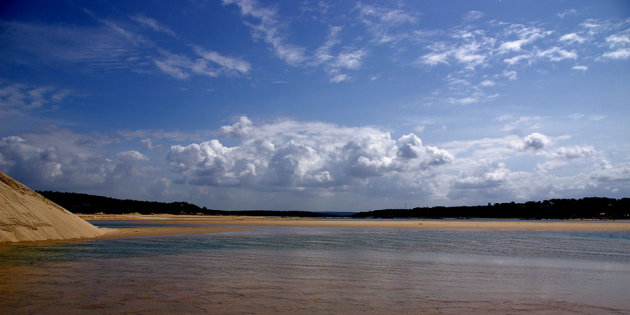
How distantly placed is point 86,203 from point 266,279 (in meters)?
126

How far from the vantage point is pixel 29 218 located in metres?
21.9

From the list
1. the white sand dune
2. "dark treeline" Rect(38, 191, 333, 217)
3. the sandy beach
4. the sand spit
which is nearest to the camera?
the white sand dune

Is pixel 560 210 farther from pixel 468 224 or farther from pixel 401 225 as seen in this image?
pixel 401 225

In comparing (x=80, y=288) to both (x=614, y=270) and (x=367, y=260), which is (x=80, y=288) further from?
(x=614, y=270)

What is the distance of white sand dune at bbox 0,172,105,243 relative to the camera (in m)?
20.6

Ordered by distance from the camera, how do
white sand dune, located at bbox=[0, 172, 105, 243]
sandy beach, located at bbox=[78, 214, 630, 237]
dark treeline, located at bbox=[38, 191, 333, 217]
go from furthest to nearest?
dark treeline, located at bbox=[38, 191, 333, 217], sandy beach, located at bbox=[78, 214, 630, 237], white sand dune, located at bbox=[0, 172, 105, 243]

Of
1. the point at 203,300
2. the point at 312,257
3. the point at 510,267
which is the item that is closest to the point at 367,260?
the point at 312,257

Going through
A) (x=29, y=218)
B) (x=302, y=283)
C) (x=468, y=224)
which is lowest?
(x=468, y=224)

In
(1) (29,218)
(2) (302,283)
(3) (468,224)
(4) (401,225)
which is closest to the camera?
(2) (302,283)

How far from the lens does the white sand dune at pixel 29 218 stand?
20.6 meters

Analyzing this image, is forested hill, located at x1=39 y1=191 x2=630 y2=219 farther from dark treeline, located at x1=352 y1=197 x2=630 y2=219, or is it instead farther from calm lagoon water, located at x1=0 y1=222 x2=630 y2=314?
calm lagoon water, located at x1=0 y1=222 x2=630 y2=314

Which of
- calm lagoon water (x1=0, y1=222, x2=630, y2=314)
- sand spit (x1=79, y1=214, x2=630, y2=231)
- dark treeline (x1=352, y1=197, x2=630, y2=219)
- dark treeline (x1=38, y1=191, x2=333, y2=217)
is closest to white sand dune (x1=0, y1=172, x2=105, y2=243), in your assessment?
calm lagoon water (x1=0, y1=222, x2=630, y2=314)

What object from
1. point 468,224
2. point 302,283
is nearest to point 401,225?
point 468,224

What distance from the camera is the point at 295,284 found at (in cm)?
1034
